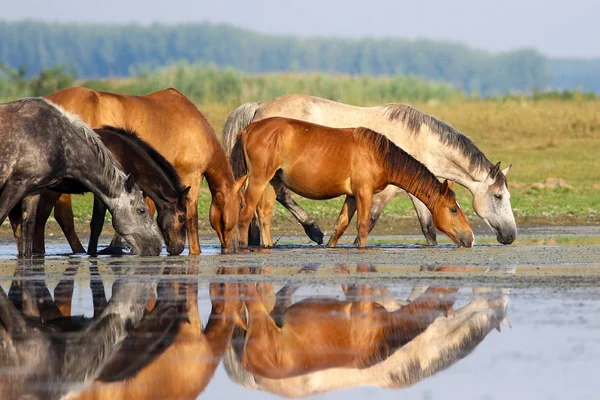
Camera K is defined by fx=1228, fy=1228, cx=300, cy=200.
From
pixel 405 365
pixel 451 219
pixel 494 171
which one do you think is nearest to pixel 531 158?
pixel 494 171

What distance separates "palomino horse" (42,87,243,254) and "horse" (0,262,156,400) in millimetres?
4932

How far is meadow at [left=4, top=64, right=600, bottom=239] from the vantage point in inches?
774

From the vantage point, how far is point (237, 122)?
639 inches

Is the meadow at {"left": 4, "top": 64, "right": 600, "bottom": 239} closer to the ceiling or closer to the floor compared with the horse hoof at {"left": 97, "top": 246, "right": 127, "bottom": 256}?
closer to the floor

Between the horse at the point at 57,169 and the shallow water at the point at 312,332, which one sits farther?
the horse at the point at 57,169

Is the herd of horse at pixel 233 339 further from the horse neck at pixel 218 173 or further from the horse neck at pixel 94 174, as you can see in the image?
the horse neck at pixel 218 173

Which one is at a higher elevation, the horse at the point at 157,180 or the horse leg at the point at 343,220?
the horse at the point at 157,180

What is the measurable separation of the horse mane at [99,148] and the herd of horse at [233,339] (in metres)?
3.04

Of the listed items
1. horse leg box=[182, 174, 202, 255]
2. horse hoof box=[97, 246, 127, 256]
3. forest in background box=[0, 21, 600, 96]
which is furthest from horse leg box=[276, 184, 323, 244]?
forest in background box=[0, 21, 600, 96]

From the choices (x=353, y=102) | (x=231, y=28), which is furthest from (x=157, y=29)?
(x=353, y=102)

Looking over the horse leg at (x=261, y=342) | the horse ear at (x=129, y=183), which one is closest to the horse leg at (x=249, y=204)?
the horse ear at (x=129, y=183)

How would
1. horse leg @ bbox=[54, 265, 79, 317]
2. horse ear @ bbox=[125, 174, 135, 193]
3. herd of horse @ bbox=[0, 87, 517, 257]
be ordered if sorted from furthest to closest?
horse ear @ bbox=[125, 174, 135, 193]
herd of horse @ bbox=[0, 87, 517, 257]
horse leg @ bbox=[54, 265, 79, 317]

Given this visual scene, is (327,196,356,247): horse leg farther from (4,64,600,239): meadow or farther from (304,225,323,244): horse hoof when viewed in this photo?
(4,64,600,239): meadow

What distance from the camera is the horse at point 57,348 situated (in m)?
5.97
